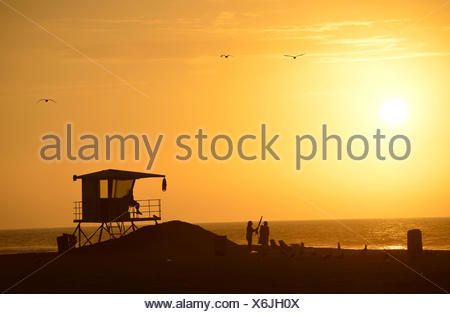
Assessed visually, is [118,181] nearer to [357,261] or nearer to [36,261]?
[36,261]

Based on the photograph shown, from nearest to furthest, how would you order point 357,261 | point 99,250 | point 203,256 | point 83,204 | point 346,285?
point 346,285
point 357,261
point 203,256
point 99,250
point 83,204

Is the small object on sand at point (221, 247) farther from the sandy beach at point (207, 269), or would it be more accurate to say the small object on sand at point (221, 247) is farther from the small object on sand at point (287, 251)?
the small object on sand at point (287, 251)

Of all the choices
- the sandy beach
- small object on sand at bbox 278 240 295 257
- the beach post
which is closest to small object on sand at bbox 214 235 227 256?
the sandy beach

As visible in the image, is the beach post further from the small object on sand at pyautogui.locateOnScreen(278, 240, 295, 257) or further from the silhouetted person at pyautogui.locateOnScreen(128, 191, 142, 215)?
the silhouetted person at pyautogui.locateOnScreen(128, 191, 142, 215)

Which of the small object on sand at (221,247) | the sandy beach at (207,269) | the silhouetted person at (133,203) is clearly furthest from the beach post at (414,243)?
the silhouetted person at (133,203)

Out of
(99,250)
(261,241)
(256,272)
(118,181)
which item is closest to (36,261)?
(99,250)

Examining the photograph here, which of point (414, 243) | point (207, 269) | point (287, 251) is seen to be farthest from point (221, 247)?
point (414, 243)

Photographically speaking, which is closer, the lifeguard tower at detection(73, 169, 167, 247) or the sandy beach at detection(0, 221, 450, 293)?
the sandy beach at detection(0, 221, 450, 293)

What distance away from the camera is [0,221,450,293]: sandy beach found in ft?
107

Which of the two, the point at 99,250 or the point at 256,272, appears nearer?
the point at 256,272

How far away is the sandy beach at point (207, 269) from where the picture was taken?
32.5 m
